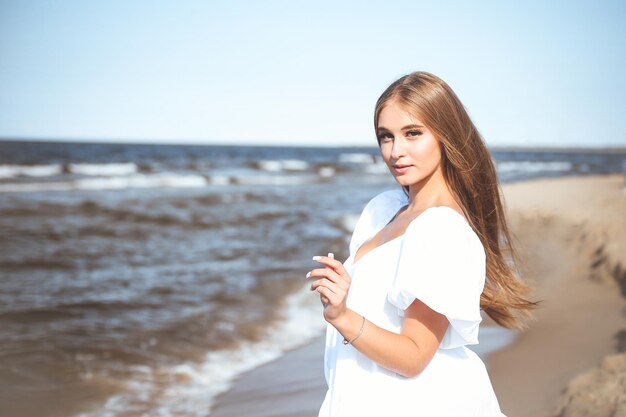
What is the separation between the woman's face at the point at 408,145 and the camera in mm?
1838

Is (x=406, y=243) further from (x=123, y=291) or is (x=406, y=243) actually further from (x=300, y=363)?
(x=123, y=291)

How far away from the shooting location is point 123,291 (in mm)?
7695

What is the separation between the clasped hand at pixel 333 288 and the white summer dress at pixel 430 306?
148 mm

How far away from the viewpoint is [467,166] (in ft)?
6.21

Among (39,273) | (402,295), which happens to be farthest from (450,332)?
(39,273)

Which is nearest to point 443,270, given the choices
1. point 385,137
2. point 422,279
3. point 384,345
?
point 422,279

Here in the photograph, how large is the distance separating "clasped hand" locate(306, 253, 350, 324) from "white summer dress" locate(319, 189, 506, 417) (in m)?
0.15

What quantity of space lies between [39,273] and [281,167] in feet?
124

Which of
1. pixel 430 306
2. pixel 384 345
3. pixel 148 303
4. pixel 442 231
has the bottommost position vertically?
pixel 148 303

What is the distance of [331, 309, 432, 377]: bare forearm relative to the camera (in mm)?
1603

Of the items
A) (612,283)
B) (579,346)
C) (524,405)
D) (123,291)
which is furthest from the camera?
(123,291)

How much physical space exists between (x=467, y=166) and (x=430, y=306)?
20.6 inches

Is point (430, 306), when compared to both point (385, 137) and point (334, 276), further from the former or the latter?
point (385, 137)

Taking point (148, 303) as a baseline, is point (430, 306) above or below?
above
